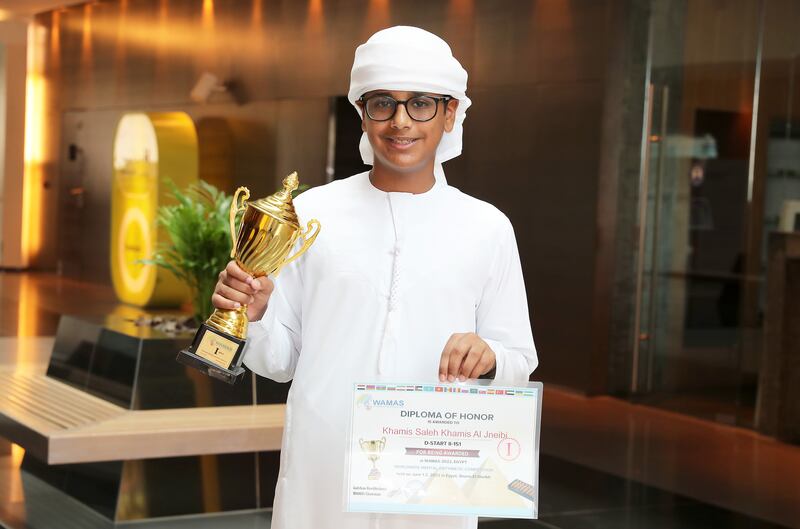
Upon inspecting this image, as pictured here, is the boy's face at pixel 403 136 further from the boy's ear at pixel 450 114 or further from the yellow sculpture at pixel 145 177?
the yellow sculpture at pixel 145 177

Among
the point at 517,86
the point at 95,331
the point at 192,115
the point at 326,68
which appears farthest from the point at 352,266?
the point at 192,115

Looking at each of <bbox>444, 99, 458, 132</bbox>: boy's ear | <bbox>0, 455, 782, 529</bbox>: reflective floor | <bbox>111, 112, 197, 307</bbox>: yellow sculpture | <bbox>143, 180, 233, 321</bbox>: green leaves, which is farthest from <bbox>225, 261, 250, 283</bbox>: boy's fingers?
<bbox>111, 112, 197, 307</bbox>: yellow sculpture

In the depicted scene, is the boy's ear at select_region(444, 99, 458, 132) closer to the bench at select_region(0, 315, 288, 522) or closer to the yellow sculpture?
the bench at select_region(0, 315, 288, 522)

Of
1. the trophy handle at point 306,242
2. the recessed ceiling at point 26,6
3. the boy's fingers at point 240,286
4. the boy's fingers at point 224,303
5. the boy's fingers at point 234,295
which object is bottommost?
the boy's fingers at point 224,303

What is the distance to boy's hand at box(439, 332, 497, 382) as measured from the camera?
5.88ft

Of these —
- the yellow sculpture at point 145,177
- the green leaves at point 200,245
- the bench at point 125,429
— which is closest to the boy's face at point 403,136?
the bench at point 125,429

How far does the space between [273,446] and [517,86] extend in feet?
15.6

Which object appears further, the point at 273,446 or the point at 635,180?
the point at 635,180

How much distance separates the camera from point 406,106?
1910 mm

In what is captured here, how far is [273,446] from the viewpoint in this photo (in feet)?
14.9

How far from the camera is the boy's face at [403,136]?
191cm

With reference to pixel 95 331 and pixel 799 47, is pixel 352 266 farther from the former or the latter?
pixel 799 47

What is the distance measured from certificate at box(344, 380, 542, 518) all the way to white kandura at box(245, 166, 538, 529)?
3.5 inches

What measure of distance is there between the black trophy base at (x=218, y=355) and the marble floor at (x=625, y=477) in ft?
9.51
